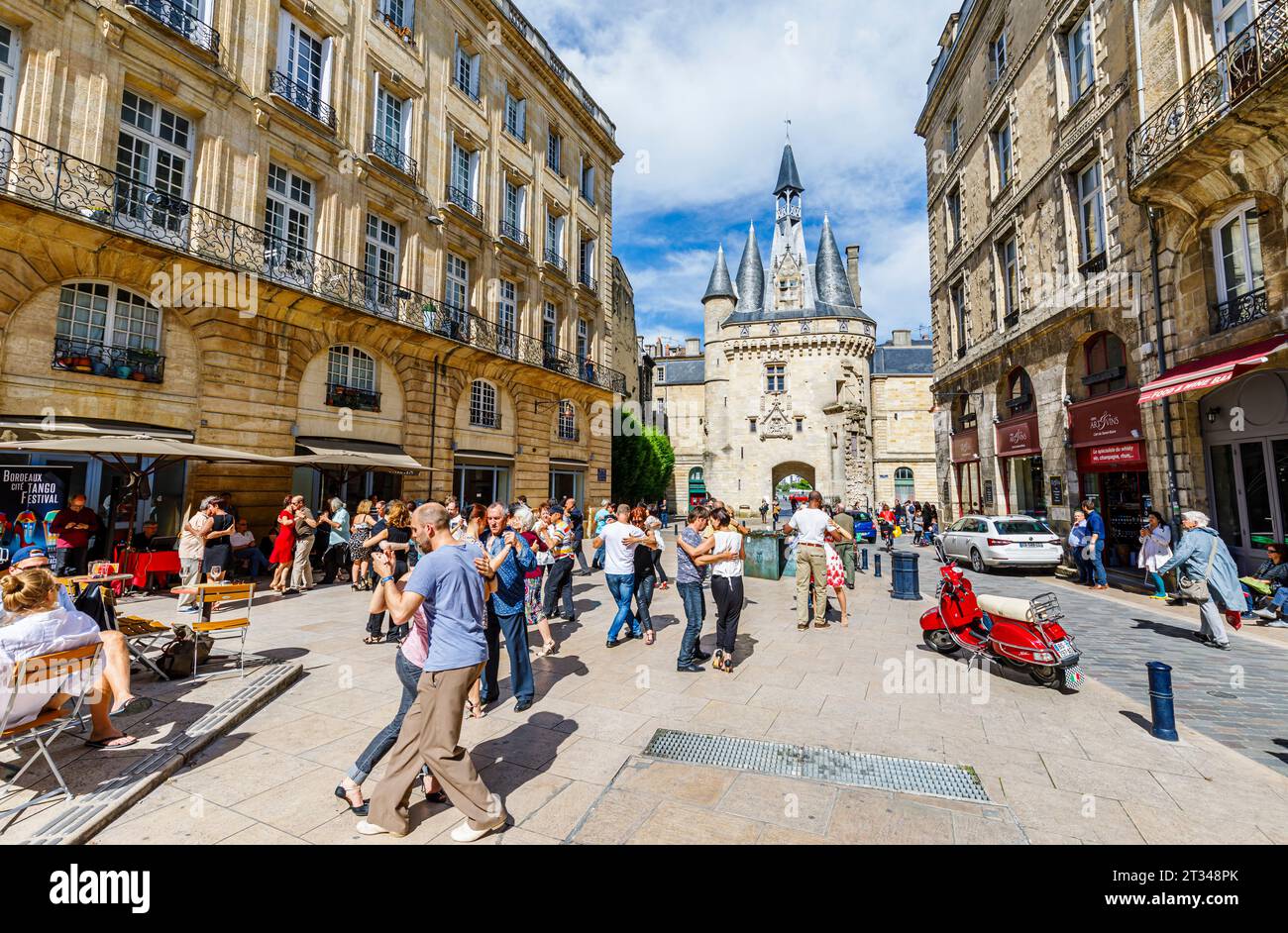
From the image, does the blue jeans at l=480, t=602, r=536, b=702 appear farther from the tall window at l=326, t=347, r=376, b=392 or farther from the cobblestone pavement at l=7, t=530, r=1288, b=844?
the tall window at l=326, t=347, r=376, b=392

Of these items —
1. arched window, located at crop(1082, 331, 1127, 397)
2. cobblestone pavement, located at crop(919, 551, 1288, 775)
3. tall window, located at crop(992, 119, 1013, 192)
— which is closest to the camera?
cobblestone pavement, located at crop(919, 551, 1288, 775)

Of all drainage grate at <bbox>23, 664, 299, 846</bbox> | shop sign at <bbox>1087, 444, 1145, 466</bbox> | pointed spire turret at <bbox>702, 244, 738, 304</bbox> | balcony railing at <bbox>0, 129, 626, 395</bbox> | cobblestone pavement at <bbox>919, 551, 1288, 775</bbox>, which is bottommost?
cobblestone pavement at <bbox>919, 551, 1288, 775</bbox>

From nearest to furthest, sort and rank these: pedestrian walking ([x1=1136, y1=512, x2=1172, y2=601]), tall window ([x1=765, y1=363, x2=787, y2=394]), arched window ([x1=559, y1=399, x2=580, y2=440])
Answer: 1. pedestrian walking ([x1=1136, y1=512, x2=1172, y2=601])
2. arched window ([x1=559, y1=399, x2=580, y2=440])
3. tall window ([x1=765, y1=363, x2=787, y2=394])

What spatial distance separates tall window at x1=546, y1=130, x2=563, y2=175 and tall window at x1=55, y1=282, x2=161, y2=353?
15.7m

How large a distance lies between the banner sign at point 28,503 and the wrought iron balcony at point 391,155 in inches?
401

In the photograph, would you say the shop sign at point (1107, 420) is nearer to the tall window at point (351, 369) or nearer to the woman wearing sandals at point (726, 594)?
the woman wearing sandals at point (726, 594)

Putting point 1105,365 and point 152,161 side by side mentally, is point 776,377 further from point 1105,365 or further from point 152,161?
point 152,161

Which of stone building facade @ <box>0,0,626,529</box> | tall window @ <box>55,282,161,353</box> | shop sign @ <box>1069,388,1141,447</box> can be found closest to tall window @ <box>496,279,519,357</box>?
stone building facade @ <box>0,0,626,529</box>

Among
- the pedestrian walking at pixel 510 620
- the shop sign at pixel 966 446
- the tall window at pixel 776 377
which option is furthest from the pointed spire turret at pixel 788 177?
the pedestrian walking at pixel 510 620

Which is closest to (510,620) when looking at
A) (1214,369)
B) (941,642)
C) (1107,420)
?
(941,642)

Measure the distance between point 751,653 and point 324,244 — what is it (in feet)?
44.5

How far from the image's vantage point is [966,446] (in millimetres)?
19547

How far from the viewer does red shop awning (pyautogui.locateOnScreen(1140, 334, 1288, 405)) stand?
8.61 meters

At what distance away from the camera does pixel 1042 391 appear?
1502 cm
